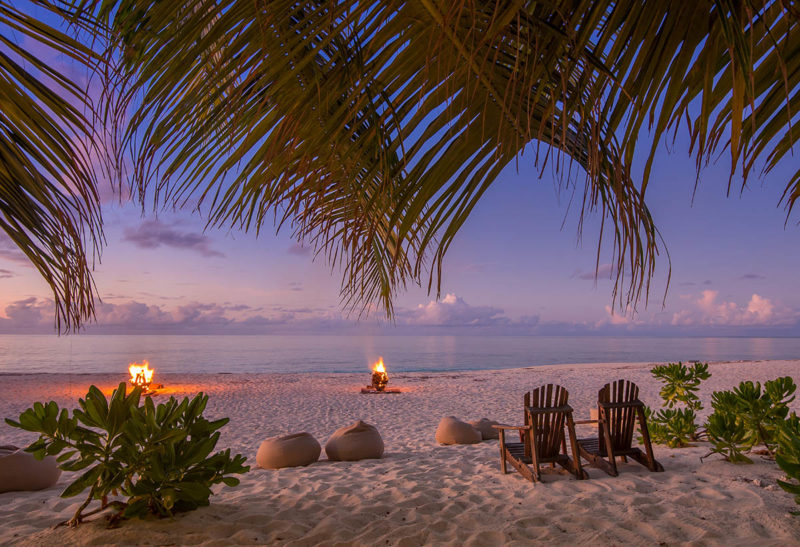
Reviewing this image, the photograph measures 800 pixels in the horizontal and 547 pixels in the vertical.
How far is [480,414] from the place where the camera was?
29.5 feet

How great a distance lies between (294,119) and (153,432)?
181 centimetres

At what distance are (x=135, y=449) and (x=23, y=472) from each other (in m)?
1.93

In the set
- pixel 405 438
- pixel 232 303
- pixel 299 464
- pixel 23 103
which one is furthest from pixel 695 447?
pixel 232 303

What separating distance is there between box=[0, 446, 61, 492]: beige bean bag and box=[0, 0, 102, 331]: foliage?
2.87 meters

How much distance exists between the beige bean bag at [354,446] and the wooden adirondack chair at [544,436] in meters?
1.44

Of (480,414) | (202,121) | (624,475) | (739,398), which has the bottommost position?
(480,414)

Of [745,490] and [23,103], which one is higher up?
[23,103]

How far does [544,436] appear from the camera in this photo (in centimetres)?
383

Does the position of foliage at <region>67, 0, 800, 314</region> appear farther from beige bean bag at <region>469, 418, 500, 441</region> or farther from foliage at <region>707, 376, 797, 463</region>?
beige bean bag at <region>469, 418, 500, 441</region>

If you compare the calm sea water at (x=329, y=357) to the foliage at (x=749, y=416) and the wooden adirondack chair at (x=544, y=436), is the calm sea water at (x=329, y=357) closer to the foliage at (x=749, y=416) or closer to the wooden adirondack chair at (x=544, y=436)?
the wooden adirondack chair at (x=544, y=436)

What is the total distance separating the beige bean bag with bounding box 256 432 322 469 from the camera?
457cm

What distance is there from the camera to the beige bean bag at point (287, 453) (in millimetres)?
4574

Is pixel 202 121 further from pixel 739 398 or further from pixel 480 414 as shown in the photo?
pixel 480 414

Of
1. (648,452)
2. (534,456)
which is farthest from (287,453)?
(648,452)
